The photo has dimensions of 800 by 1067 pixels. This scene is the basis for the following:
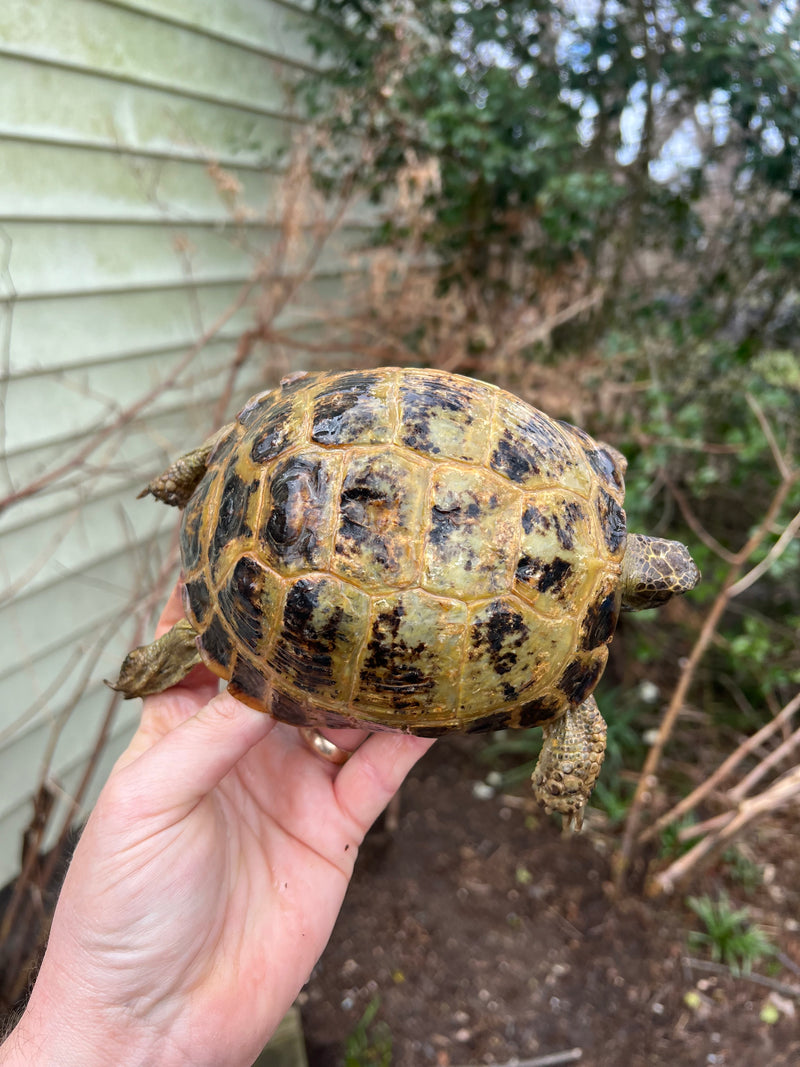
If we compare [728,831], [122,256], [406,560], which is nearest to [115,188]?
[122,256]

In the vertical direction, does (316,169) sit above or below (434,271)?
above

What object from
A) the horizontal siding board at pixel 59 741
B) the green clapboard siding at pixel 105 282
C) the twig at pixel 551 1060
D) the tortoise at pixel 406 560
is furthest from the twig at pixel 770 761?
the horizontal siding board at pixel 59 741

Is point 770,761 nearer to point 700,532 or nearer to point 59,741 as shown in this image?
point 700,532

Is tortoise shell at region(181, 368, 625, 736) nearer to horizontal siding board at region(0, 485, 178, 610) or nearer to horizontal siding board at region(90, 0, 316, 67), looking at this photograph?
horizontal siding board at region(0, 485, 178, 610)

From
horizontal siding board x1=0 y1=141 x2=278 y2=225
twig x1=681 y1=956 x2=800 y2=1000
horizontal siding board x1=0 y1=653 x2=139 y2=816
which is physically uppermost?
horizontal siding board x1=0 y1=141 x2=278 y2=225

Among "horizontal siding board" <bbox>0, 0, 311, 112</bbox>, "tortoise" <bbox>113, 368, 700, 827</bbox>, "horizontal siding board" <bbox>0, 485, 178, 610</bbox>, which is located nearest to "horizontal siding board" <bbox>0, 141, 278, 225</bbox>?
"horizontal siding board" <bbox>0, 0, 311, 112</bbox>

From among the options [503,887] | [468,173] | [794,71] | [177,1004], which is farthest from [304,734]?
[794,71]

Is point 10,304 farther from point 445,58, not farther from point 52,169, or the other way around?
point 445,58
